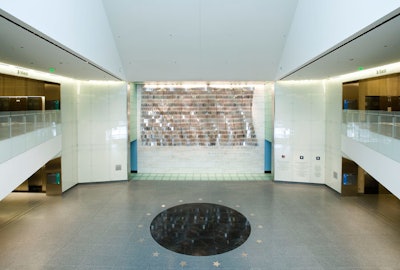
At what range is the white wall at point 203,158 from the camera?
647 inches

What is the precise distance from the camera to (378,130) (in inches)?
298

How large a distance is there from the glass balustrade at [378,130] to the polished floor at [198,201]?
2662mm

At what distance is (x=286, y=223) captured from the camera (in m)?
9.29

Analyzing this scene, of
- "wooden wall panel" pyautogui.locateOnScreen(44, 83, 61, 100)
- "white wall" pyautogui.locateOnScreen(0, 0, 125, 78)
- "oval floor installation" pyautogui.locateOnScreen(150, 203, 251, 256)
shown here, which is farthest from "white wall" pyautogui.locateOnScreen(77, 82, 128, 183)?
"oval floor installation" pyautogui.locateOnScreen(150, 203, 251, 256)

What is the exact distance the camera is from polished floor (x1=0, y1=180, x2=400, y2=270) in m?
6.96

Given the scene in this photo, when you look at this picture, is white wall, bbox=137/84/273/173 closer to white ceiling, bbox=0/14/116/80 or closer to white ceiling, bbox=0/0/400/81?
white ceiling, bbox=0/0/400/81

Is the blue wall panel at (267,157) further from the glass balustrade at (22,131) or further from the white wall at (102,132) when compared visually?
the glass balustrade at (22,131)

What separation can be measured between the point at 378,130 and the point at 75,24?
825cm

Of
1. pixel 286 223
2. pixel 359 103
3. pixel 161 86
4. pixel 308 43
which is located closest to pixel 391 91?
pixel 359 103

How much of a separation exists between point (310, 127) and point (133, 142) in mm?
9362

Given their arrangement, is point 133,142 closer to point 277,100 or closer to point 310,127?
point 277,100

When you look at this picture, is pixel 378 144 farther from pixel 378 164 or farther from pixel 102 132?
pixel 102 132

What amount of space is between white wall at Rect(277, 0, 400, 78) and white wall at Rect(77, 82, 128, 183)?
8117 millimetres

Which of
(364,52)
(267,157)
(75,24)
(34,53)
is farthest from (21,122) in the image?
(267,157)
